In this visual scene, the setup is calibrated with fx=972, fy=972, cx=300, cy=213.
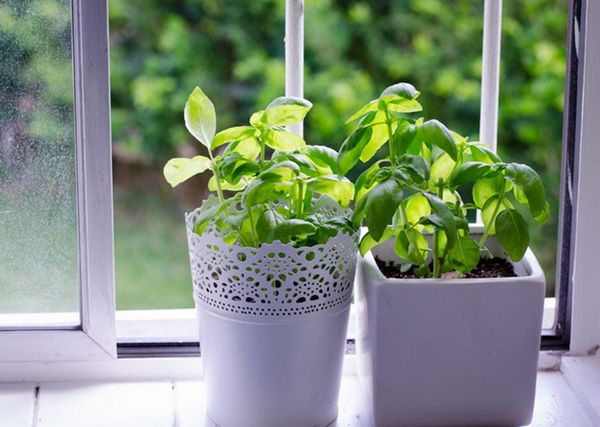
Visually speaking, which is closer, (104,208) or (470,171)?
(470,171)

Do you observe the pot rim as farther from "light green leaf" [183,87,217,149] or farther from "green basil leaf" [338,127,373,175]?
"light green leaf" [183,87,217,149]

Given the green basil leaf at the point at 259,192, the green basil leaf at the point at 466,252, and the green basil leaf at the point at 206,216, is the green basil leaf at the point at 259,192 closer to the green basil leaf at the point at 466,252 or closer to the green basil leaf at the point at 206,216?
the green basil leaf at the point at 206,216

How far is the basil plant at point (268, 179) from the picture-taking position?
1008 millimetres

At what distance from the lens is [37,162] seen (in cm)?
118

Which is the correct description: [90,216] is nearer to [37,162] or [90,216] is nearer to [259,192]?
[37,162]

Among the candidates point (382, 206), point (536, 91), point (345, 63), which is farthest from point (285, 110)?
point (536, 91)

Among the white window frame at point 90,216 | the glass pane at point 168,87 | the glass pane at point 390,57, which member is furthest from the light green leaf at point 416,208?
the glass pane at point 168,87

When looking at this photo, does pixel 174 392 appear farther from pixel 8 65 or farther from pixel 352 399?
pixel 8 65

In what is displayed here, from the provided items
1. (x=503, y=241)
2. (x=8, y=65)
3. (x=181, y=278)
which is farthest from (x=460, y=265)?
(x=181, y=278)

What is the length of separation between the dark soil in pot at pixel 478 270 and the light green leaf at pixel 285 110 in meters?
0.22

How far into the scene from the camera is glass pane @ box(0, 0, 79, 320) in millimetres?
1141

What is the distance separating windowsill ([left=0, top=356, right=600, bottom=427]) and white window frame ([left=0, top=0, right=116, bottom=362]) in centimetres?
5

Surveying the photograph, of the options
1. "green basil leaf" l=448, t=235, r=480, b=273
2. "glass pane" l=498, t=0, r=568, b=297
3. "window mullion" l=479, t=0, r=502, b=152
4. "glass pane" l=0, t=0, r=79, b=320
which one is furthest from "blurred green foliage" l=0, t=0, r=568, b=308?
"green basil leaf" l=448, t=235, r=480, b=273

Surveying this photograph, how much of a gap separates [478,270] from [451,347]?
125 mm
